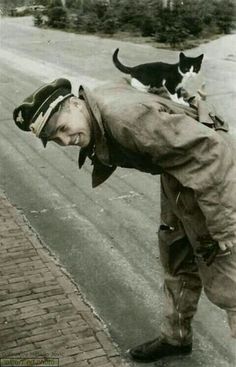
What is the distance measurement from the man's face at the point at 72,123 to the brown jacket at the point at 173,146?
55mm

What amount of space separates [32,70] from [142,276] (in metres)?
12.0

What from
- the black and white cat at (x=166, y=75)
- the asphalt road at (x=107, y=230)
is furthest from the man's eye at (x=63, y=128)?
the asphalt road at (x=107, y=230)

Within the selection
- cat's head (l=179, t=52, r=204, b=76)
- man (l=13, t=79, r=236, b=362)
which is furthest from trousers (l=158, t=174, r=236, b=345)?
cat's head (l=179, t=52, r=204, b=76)

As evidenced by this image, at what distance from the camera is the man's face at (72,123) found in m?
2.90

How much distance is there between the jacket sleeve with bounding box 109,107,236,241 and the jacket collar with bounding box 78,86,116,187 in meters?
0.15

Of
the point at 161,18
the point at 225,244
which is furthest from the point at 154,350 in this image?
the point at 161,18

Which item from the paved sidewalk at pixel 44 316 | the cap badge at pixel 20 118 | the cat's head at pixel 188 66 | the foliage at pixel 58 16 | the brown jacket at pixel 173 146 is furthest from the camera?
the foliage at pixel 58 16

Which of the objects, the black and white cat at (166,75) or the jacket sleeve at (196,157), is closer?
the jacket sleeve at (196,157)

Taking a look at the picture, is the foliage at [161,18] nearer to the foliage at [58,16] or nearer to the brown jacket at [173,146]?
the foliage at [58,16]

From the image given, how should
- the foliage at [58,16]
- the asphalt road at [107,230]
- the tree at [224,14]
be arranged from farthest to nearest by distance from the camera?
the foliage at [58,16] < the tree at [224,14] < the asphalt road at [107,230]

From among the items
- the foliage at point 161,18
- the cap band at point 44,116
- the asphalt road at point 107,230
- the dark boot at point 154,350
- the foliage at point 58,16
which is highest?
the cap band at point 44,116

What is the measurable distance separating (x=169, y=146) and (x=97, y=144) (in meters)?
0.39

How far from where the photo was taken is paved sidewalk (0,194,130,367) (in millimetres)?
3748

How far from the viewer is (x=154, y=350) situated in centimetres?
378
